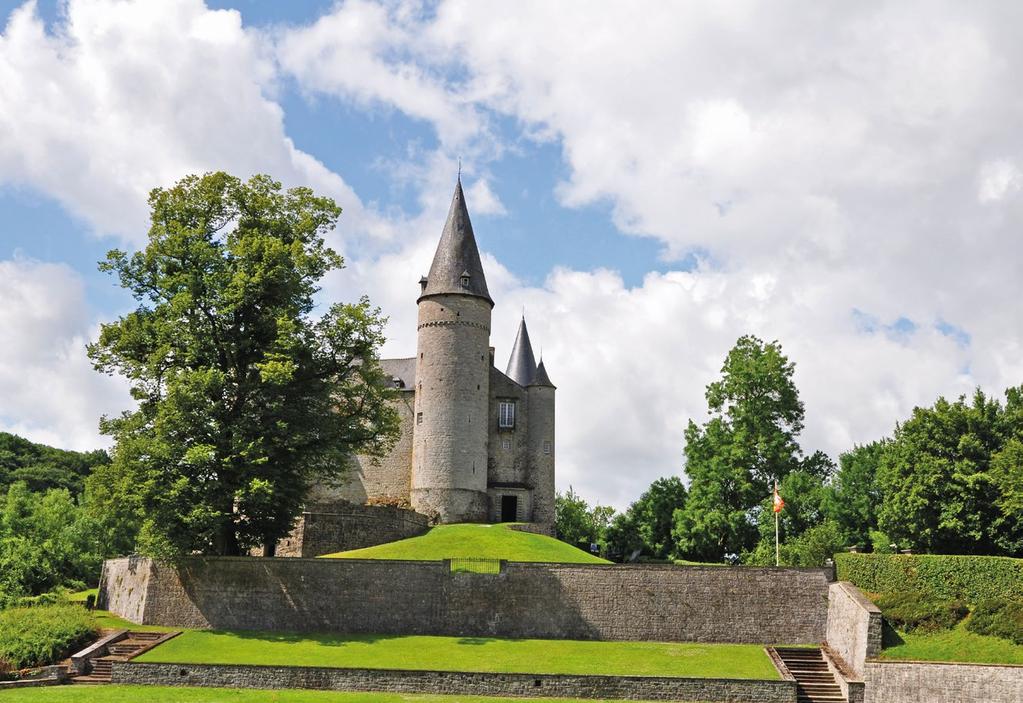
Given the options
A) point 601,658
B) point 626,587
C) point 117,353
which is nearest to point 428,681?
point 601,658

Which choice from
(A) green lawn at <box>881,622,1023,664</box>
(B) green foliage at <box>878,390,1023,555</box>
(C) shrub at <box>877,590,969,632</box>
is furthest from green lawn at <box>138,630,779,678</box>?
(B) green foliage at <box>878,390,1023,555</box>

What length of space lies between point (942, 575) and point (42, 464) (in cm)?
7043

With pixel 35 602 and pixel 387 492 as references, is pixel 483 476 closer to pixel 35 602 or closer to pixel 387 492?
pixel 387 492

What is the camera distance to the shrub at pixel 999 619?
27.4m

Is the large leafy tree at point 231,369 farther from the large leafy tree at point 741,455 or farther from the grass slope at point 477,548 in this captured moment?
the large leafy tree at point 741,455

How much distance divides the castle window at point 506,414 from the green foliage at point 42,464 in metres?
33.7

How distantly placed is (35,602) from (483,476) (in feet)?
72.9

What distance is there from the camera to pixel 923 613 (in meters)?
29.6

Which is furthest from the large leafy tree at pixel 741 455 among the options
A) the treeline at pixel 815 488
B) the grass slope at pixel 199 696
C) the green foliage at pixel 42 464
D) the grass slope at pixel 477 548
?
the green foliage at pixel 42 464

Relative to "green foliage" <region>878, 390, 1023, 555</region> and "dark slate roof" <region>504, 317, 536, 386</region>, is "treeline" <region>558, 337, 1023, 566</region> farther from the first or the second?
"dark slate roof" <region>504, 317, 536, 386</region>

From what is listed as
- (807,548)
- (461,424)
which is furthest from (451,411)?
(807,548)

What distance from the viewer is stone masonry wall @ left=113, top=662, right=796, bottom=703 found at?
26.7 meters

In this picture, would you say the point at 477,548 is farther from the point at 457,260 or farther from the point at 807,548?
the point at 457,260

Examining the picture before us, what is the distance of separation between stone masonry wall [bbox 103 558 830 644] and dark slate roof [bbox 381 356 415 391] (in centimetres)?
2293
